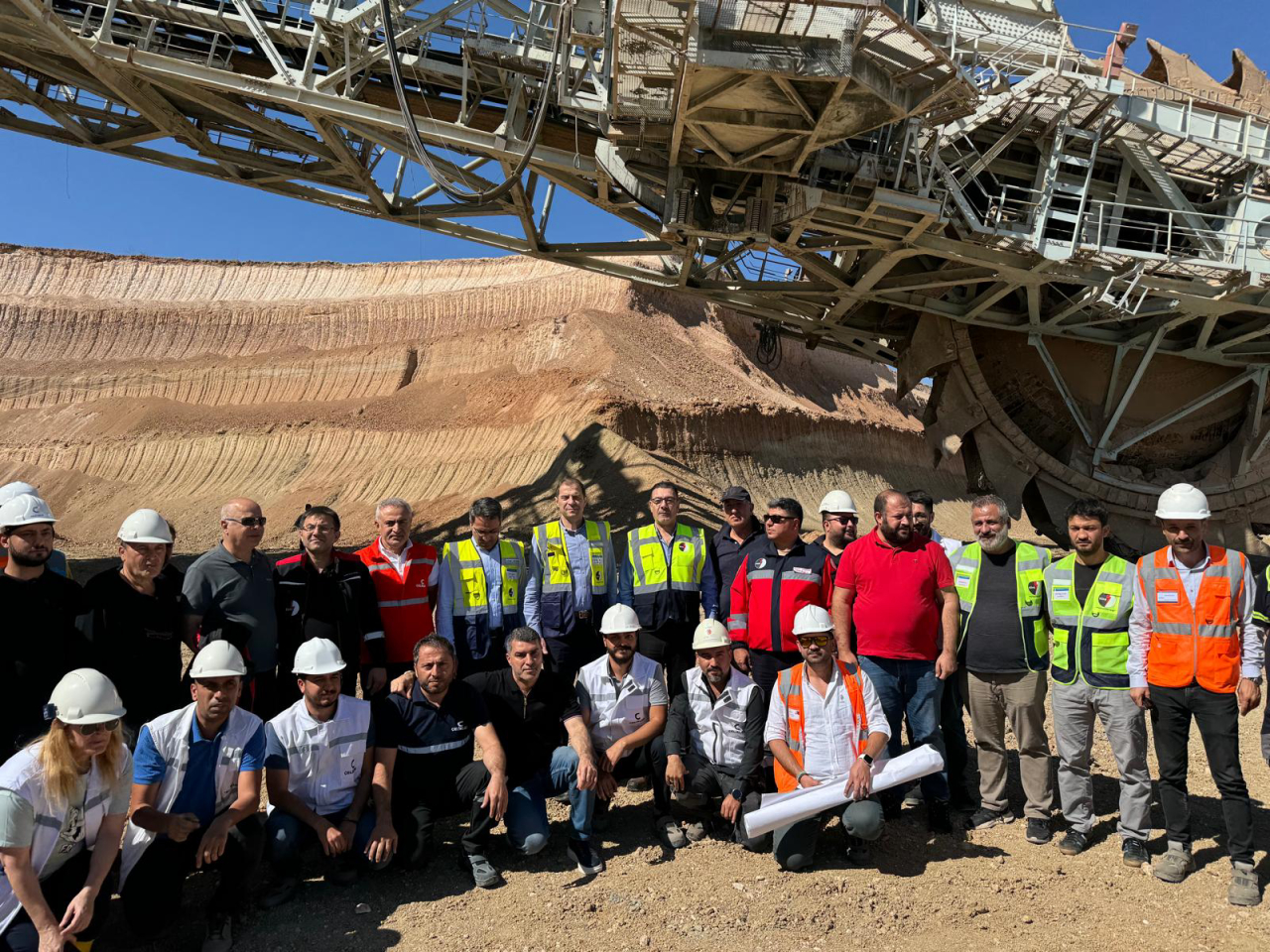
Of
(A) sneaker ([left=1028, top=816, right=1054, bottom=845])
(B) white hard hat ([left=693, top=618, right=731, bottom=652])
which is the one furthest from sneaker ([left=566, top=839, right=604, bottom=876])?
(A) sneaker ([left=1028, top=816, right=1054, bottom=845])

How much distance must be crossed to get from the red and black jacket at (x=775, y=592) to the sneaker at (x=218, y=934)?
11.2ft

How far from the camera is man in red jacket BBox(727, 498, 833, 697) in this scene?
21.4 feet

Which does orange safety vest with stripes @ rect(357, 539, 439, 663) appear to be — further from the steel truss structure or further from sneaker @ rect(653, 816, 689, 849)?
the steel truss structure

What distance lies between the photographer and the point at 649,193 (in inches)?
504

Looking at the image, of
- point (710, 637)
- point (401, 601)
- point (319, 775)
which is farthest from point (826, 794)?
point (401, 601)

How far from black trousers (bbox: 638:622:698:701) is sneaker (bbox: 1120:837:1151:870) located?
294 centimetres

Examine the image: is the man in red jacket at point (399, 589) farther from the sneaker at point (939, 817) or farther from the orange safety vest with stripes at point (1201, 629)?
the orange safety vest with stripes at point (1201, 629)

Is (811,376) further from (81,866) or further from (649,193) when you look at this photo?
(81,866)

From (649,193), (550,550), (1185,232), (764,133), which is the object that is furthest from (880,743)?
(1185,232)

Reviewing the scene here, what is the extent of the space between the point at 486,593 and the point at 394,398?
21.9m

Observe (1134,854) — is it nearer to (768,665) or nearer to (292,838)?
(768,665)

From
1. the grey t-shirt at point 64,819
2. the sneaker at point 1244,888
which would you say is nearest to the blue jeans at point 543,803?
the grey t-shirt at point 64,819

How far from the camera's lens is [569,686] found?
6273mm

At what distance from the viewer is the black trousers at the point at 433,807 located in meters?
5.53
